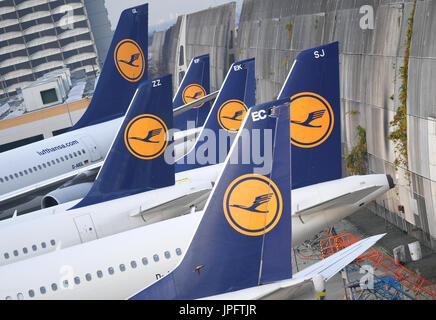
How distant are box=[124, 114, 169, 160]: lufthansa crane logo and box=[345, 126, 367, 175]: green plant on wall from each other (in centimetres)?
1232

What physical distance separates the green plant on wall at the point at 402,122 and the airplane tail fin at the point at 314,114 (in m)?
7.79

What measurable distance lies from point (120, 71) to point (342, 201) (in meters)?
23.3

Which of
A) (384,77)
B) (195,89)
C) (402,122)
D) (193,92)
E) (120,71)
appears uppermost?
(120,71)

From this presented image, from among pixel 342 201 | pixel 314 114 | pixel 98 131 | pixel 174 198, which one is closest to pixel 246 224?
pixel 342 201

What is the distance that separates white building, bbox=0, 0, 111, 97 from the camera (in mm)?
152000

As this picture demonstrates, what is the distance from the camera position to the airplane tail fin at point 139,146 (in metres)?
21.1

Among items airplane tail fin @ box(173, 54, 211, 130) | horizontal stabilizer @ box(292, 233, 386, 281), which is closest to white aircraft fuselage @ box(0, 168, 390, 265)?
horizontal stabilizer @ box(292, 233, 386, 281)

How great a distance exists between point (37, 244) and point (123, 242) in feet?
15.0

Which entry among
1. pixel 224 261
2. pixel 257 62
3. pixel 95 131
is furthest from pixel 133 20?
pixel 224 261

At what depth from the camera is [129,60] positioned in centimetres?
3769

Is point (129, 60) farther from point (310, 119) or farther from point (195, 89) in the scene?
point (310, 119)

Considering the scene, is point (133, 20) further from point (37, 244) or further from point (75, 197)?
point (37, 244)

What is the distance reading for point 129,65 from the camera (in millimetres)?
37625

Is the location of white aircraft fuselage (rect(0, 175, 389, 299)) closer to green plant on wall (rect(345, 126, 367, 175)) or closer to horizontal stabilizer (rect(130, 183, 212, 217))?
horizontal stabilizer (rect(130, 183, 212, 217))
